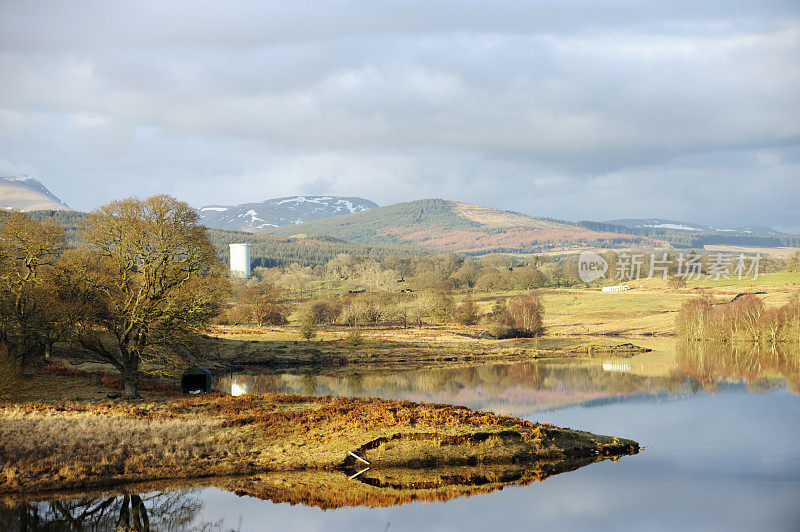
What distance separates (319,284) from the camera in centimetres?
19625

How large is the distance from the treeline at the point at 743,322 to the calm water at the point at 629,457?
88.7 feet

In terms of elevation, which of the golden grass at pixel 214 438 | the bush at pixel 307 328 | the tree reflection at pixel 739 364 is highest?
the golden grass at pixel 214 438

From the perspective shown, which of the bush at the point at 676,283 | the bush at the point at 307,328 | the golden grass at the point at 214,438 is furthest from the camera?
the bush at the point at 676,283

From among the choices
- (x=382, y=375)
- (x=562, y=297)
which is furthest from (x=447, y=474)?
(x=562, y=297)

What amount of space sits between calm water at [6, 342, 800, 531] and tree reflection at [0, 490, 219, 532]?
8 centimetres

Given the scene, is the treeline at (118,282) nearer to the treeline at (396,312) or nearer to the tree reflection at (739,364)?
the tree reflection at (739,364)

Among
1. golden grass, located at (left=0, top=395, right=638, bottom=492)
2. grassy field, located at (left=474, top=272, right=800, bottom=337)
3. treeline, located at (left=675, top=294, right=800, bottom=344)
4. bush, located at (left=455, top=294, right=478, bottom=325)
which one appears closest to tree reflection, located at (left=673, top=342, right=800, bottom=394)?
treeline, located at (left=675, top=294, right=800, bottom=344)

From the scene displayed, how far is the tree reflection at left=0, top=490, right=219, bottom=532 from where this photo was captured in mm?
18312

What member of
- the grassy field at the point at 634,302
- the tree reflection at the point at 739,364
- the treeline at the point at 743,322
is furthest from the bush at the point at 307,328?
the treeline at the point at 743,322

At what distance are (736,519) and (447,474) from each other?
8887mm

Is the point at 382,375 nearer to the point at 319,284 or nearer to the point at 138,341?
the point at 138,341

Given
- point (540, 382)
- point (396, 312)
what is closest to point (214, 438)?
point (540, 382)

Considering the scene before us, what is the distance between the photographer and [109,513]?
Result: 1934 cm

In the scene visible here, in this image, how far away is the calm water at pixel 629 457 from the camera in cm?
1936
